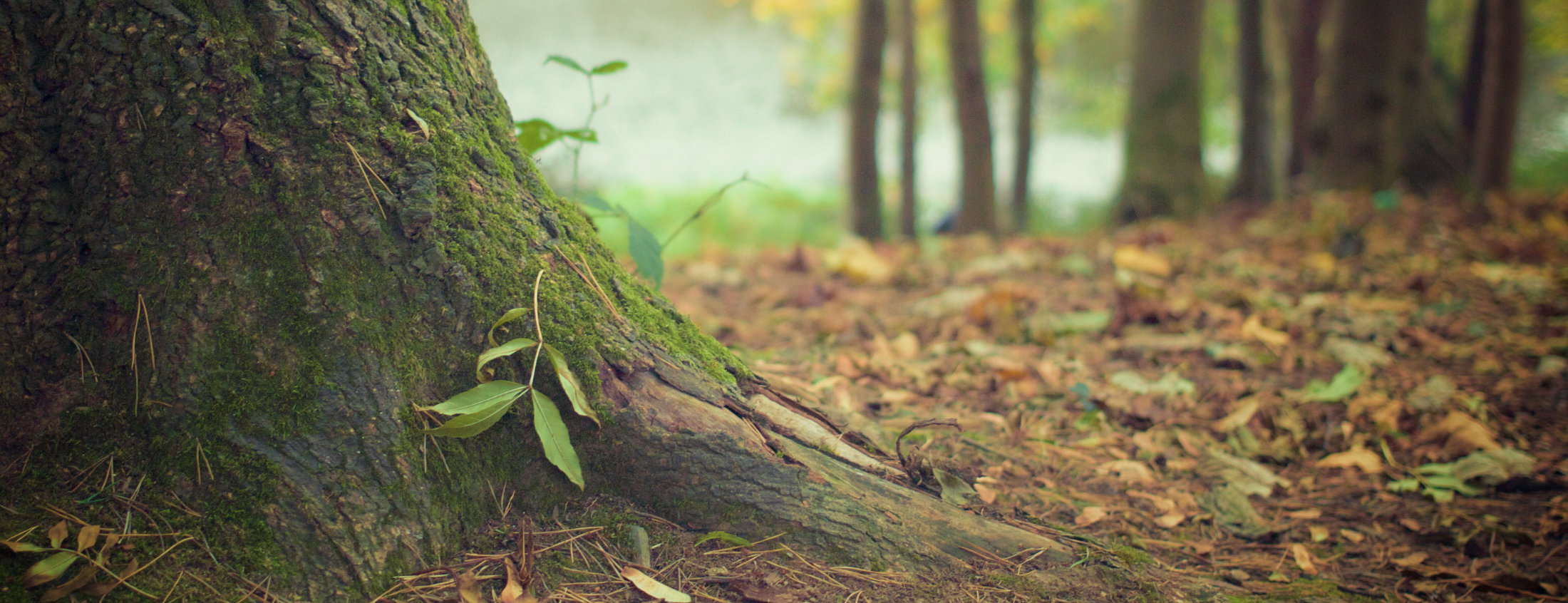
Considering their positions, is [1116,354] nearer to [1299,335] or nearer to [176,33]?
[1299,335]

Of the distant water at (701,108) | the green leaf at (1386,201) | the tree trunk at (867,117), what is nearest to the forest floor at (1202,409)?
the green leaf at (1386,201)

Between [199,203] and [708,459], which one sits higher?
[199,203]

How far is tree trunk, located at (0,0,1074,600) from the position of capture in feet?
3.77

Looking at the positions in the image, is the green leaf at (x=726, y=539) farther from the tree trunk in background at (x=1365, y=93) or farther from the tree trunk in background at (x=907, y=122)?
the tree trunk in background at (x=1365, y=93)

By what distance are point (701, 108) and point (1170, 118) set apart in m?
14.9

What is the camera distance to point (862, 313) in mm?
2945

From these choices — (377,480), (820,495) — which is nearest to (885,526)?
(820,495)

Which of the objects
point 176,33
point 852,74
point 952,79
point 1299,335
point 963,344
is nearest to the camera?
point 176,33

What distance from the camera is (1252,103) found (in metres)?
7.25

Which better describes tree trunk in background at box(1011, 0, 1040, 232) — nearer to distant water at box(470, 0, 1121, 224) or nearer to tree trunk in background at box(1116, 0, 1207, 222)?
tree trunk in background at box(1116, 0, 1207, 222)

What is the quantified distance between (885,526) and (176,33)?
4.16 feet

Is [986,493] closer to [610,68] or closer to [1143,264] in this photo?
[610,68]

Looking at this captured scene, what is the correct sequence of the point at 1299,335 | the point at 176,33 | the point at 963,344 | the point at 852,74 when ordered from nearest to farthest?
the point at 176,33 → the point at 963,344 → the point at 1299,335 → the point at 852,74

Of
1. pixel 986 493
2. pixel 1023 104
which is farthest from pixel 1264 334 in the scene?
pixel 1023 104
